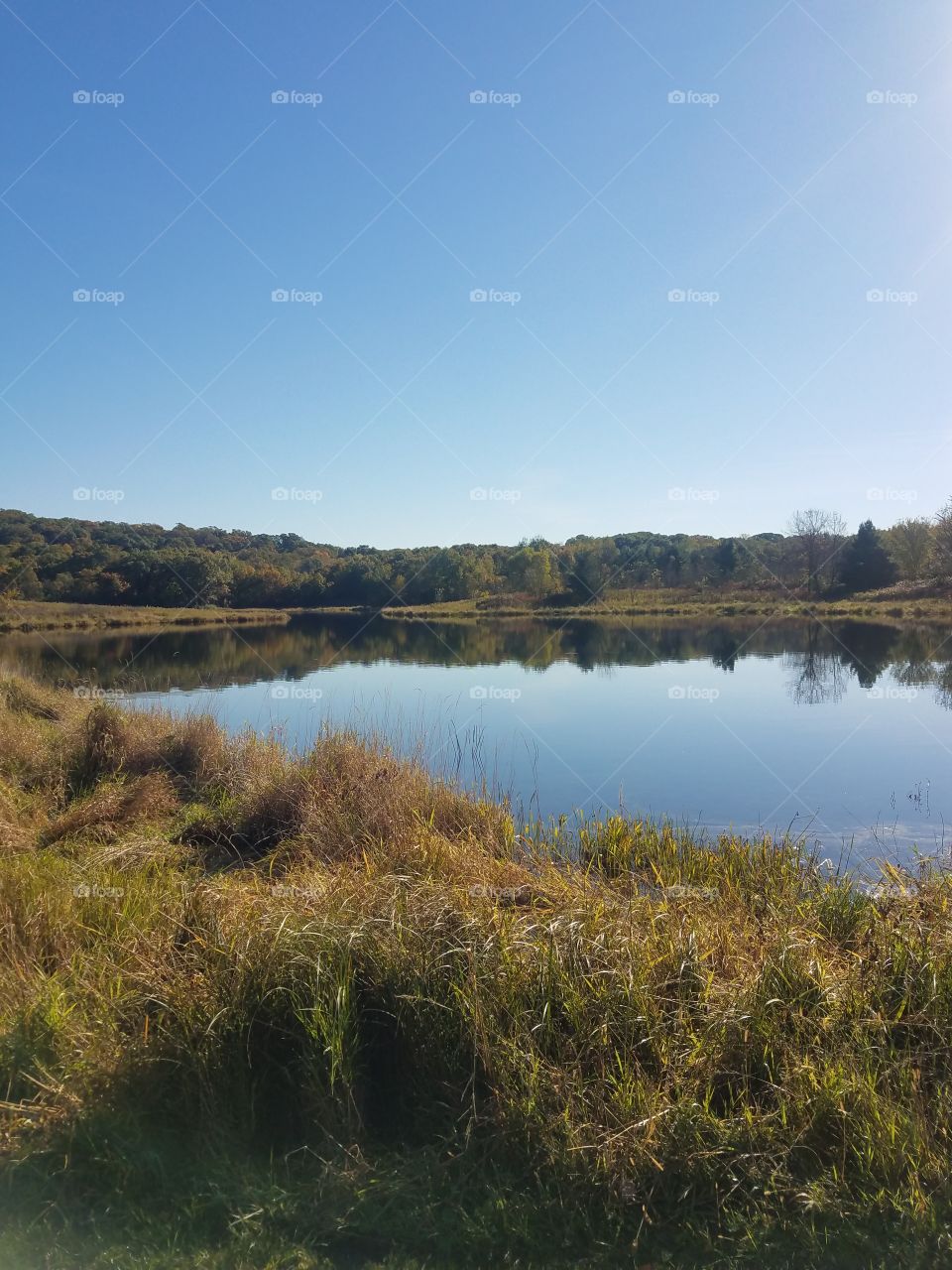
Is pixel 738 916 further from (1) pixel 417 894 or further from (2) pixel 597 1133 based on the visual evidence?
(2) pixel 597 1133

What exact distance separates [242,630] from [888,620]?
39.5 m

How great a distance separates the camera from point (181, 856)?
8797 mm

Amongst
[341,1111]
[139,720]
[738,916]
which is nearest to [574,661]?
[139,720]

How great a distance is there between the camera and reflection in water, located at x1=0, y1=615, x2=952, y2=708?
26.9 meters

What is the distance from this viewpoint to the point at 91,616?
177 feet

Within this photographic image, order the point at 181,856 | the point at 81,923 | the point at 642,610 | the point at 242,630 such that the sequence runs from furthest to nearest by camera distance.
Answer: the point at 642,610 → the point at 242,630 → the point at 181,856 → the point at 81,923

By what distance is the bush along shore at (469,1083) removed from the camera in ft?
10.1
